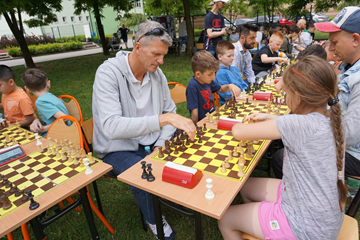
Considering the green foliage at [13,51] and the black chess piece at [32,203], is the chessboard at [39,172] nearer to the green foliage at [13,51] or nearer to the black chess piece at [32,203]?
the black chess piece at [32,203]

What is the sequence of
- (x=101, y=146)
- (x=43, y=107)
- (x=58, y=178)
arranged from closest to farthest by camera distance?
(x=58, y=178)
(x=101, y=146)
(x=43, y=107)

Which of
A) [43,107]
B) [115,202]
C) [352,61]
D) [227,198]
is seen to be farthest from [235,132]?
[43,107]

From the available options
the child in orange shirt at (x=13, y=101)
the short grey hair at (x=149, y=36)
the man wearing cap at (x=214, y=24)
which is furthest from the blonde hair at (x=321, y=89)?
the man wearing cap at (x=214, y=24)

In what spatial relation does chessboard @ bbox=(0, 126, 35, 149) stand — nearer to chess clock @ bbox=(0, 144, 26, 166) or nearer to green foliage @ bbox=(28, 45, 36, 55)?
chess clock @ bbox=(0, 144, 26, 166)

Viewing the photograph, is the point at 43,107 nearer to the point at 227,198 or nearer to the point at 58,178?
the point at 58,178

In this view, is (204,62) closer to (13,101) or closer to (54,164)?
(54,164)

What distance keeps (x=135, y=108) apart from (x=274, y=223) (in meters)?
1.64

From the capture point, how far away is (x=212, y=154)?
1833 mm

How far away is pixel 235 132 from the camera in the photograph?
5.29 feet

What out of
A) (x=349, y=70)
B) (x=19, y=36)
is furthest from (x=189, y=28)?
(x=349, y=70)

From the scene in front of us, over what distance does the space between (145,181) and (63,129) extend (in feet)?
4.19

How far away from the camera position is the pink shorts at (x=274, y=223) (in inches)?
55.1

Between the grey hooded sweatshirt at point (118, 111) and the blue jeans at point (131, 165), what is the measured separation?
0.06 meters

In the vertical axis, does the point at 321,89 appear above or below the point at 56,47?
below
